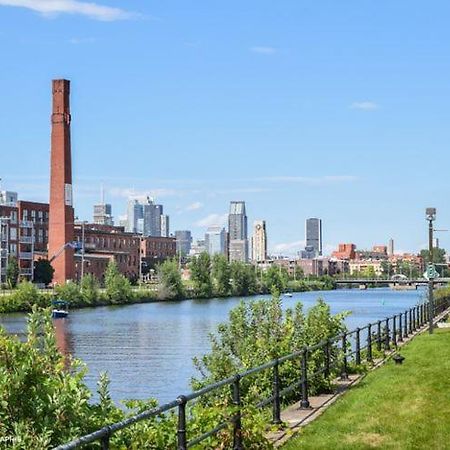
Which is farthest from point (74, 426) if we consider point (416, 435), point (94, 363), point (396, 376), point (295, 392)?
point (94, 363)

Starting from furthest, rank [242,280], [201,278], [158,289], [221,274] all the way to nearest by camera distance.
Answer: [242,280]
[221,274]
[201,278]
[158,289]

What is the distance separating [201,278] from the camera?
174875 mm

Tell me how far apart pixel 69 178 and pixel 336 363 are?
12259cm

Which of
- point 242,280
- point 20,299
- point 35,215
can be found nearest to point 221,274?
point 242,280

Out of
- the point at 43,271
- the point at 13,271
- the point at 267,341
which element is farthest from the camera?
the point at 43,271

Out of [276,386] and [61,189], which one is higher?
[61,189]

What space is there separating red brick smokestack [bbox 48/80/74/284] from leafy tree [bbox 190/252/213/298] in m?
30.3

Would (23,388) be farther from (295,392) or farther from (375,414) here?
(295,392)

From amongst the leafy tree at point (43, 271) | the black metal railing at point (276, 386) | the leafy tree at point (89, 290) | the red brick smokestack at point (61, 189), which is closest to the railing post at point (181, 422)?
the black metal railing at point (276, 386)

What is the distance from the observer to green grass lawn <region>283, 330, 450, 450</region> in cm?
1258

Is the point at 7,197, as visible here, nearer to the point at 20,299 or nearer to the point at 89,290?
the point at 89,290

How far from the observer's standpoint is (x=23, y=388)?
8.93m

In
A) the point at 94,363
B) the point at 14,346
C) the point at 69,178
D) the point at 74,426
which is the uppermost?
the point at 69,178

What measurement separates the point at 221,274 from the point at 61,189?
49704 mm
